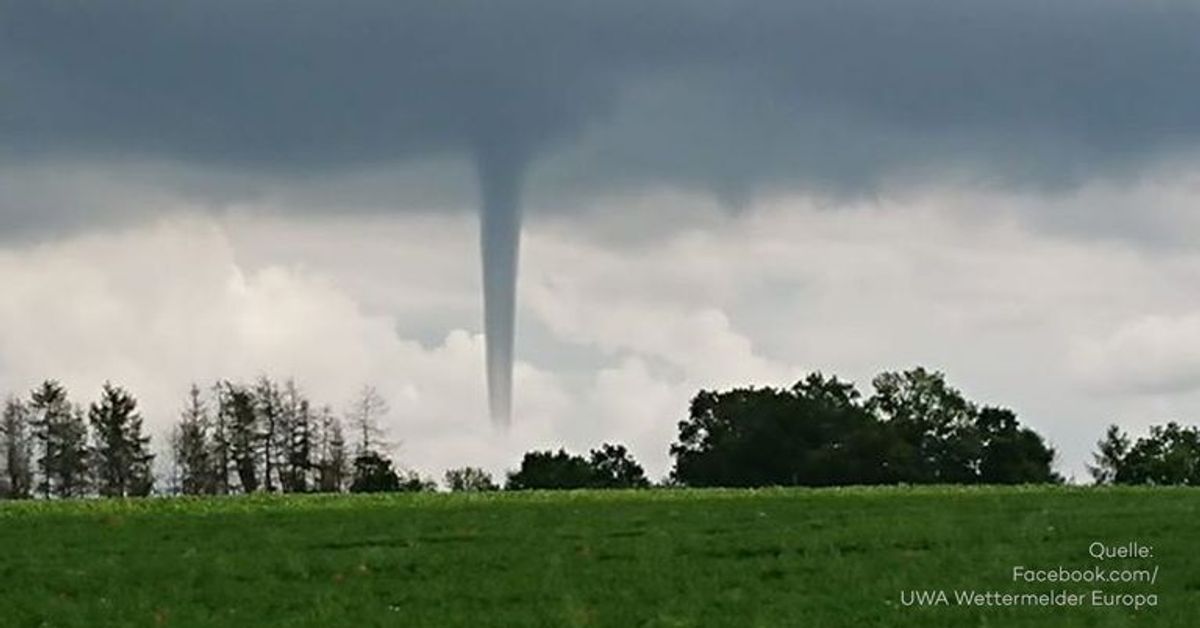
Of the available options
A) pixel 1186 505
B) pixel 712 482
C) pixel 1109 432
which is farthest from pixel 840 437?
pixel 1186 505

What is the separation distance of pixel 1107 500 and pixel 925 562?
20.6 meters

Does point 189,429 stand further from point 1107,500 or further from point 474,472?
point 1107,500

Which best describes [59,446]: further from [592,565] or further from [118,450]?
[592,565]

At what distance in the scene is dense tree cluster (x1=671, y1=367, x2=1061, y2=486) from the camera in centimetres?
12419

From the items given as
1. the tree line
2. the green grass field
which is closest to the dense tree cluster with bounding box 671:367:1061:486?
the tree line

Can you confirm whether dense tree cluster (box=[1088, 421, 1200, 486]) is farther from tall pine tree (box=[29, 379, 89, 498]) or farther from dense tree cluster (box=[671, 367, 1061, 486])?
tall pine tree (box=[29, 379, 89, 498])

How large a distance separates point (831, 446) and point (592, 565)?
3902 inches

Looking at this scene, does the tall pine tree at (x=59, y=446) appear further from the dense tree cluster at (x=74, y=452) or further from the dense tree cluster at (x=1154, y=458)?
the dense tree cluster at (x=1154, y=458)

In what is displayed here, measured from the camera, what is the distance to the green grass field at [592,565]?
22391 mm

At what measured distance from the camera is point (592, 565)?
91.8 ft

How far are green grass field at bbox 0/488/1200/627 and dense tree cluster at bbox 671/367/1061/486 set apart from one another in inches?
3117

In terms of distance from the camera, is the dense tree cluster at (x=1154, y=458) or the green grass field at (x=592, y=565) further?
the dense tree cluster at (x=1154, y=458)

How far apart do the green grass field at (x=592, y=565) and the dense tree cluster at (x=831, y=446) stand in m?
79.2

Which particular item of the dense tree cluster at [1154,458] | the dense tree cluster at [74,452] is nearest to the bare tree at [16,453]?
the dense tree cluster at [74,452]
